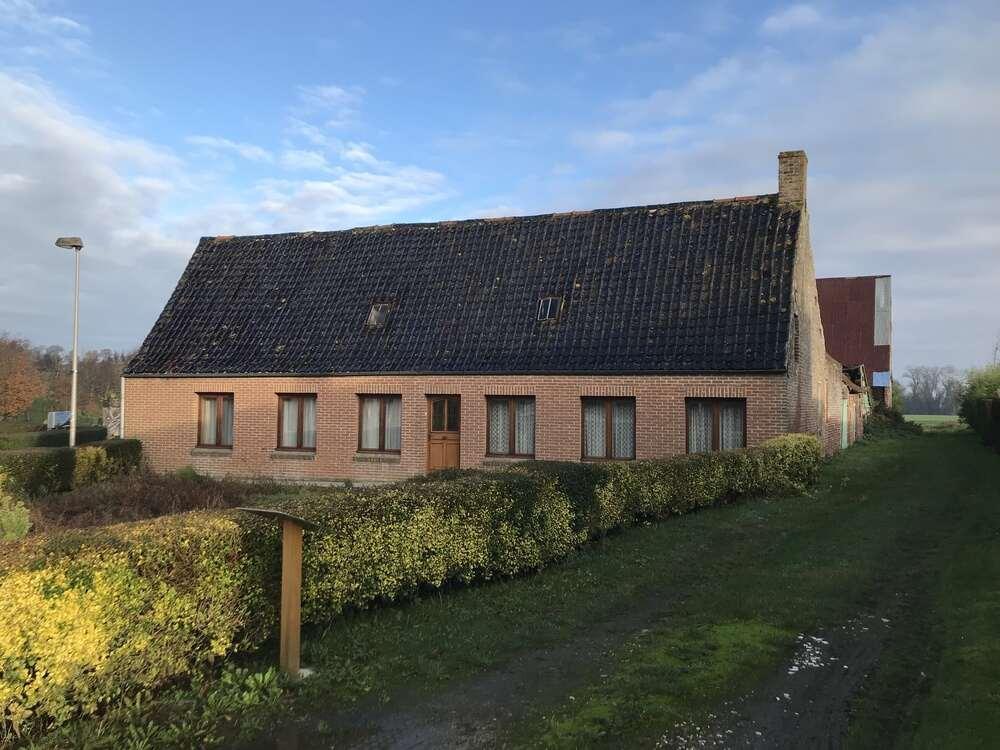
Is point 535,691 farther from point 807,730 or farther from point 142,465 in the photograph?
point 142,465

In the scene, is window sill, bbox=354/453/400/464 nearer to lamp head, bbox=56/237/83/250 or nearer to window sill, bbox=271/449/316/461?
window sill, bbox=271/449/316/461

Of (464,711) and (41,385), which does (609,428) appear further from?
(41,385)

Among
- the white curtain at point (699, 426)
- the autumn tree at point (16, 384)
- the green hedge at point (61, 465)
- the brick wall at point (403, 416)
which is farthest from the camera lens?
the autumn tree at point (16, 384)

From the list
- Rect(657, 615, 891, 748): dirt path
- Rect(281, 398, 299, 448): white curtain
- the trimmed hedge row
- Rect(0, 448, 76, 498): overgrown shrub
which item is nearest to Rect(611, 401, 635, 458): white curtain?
the trimmed hedge row

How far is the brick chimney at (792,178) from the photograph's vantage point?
19250 mm

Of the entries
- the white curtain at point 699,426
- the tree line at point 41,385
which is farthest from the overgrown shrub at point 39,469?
the tree line at point 41,385

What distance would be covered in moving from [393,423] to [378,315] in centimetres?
310

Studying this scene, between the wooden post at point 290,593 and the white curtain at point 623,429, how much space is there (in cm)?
1253

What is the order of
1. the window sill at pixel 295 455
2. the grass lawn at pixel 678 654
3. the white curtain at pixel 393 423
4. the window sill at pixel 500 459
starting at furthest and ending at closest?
the window sill at pixel 295 455, the white curtain at pixel 393 423, the window sill at pixel 500 459, the grass lawn at pixel 678 654

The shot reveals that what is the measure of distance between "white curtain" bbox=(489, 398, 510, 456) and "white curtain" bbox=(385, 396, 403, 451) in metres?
2.43

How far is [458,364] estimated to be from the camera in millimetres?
18656

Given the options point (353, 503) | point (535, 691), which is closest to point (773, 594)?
point (535, 691)

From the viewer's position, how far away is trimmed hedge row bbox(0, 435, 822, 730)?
4.78 m

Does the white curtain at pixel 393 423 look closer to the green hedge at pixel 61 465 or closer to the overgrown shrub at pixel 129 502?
the overgrown shrub at pixel 129 502
